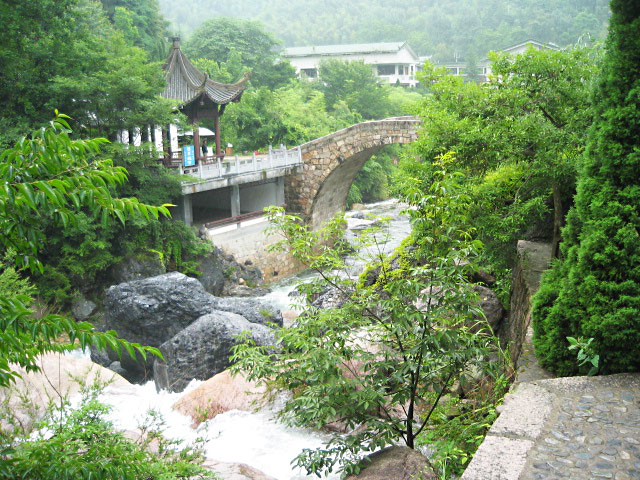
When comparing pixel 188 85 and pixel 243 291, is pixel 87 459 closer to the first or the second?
pixel 243 291

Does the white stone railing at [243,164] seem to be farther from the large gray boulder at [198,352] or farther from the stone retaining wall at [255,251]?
the large gray boulder at [198,352]

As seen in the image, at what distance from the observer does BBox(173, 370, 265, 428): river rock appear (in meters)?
7.95

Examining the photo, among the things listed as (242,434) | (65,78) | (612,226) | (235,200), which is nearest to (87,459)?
(612,226)

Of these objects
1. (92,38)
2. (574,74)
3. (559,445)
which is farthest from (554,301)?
(92,38)

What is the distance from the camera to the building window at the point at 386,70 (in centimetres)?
4967

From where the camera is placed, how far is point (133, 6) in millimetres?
31156

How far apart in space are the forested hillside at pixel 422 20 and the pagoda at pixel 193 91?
33.7 m

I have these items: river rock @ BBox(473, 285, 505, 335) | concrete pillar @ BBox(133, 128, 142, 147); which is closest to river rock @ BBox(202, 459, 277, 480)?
river rock @ BBox(473, 285, 505, 335)

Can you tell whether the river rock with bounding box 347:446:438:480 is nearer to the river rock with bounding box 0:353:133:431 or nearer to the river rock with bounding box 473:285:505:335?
the river rock with bounding box 473:285:505:335

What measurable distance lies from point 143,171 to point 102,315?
3717 mm

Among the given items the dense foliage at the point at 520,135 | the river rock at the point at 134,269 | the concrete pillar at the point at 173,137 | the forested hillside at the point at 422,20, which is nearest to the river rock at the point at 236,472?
the dense foliage at the point at 520,135

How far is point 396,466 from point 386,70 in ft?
159

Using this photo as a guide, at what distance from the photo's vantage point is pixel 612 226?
15.4 feet

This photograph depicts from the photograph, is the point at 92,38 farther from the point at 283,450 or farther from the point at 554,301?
the point at 554,301
